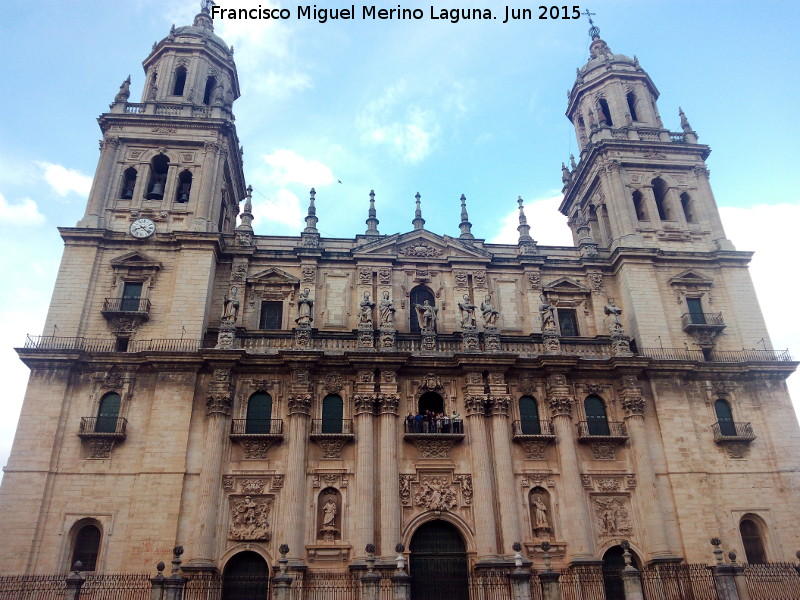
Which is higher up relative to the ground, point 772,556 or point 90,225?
point 90,225

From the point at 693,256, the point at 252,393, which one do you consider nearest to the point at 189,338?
the point at 252,393

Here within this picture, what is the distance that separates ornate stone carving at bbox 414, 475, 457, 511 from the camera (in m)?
23.0

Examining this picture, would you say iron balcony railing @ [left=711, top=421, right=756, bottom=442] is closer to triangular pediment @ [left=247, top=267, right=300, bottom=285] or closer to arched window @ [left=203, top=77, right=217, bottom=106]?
triangular pediment @ [left=247, top=267, right=300, bottom=285]

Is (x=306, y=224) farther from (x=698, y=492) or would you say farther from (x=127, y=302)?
(x=698, y=492)

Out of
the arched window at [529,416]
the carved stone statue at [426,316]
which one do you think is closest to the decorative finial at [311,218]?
the carved stone statue at [426,316]

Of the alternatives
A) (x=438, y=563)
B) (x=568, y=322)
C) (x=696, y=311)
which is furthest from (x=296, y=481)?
(x=696, y=311)

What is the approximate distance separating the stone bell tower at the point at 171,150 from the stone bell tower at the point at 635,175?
17.8 m

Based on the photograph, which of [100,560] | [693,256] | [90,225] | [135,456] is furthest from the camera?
[693,256]

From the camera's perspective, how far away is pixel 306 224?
29344mm

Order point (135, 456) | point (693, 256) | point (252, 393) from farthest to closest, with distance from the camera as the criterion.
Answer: point (693, 256) → point (252, 393) → point (135, 456)

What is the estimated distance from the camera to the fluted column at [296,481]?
21750 millimetres

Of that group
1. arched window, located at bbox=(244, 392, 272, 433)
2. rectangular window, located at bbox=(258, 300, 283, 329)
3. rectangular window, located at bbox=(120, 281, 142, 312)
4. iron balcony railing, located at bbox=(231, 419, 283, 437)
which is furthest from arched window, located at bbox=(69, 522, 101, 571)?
rectangular window, located at bbox=(258, 300, 283, 329)

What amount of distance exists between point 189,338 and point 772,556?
2327cm

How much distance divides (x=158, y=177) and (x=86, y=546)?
54.2 feet
